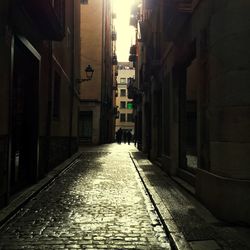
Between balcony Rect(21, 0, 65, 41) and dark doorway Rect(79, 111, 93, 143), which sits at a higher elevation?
balcony Rect(21, 0, 65, 41)

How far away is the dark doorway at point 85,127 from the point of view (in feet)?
124

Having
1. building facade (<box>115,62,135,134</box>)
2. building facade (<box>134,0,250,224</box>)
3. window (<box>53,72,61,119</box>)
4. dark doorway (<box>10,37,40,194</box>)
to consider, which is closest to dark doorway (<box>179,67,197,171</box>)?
building facade (<box>134,0,250,224</box>)

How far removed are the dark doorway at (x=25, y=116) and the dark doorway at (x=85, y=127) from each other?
27120 millimetres

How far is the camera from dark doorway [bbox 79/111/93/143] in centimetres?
3772

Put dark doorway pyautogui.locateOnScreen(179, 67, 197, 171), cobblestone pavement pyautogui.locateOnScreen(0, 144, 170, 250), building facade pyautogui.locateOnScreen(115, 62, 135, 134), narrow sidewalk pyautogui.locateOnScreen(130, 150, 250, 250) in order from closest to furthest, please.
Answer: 1. narrow sidewalk pyautogui.locateOnScreen(130, 150, 250, 250)
2. cobblestone pavement pyautogui.locateOnScreen(0, 144, 170, 250)
3. dark doorway pyautogui.locateOnScreen(179, 67, 197, 171)
4. building facade pyautogui.locateOnScreen(115, 62, 135, 134)

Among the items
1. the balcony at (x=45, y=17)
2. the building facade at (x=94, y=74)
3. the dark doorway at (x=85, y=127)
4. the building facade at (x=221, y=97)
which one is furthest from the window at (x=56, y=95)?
the dark doorway at (x=85, y=127)

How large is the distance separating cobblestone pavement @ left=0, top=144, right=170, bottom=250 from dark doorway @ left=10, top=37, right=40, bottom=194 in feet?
2.39

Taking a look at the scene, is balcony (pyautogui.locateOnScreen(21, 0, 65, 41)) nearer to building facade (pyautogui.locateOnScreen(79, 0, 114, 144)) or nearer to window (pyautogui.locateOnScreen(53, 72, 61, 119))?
window (pyautogui.locateOnScreen(53, 72, 61, 119))

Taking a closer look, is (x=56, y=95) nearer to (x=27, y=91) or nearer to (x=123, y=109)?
(x=27, y=91)

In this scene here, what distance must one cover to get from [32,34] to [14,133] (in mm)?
2453

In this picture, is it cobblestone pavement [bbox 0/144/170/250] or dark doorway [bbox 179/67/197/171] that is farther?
dark doorway [bbox 179/67/197/171]

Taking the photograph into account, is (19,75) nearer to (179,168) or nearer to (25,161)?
(25,161)

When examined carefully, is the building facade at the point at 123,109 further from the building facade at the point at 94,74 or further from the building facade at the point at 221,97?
the building facade at the point at 221,97

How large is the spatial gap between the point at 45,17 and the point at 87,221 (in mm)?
5133
